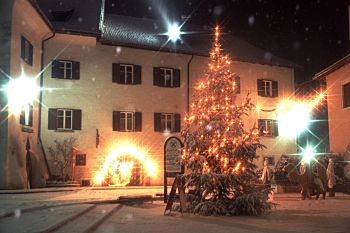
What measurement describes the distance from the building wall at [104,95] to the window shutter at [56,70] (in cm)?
23

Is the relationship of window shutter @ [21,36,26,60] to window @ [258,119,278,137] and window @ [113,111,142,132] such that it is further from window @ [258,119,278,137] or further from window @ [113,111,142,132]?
window @ [258,119,278,137]

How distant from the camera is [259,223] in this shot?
10.8 metres

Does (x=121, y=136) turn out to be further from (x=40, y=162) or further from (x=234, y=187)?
(x=234, y=187)

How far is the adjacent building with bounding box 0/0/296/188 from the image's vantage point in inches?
1008

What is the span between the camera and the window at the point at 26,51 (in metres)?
22.6

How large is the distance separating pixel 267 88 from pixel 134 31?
1052cm

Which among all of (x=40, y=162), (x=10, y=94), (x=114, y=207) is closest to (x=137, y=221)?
(x=114, y=207)

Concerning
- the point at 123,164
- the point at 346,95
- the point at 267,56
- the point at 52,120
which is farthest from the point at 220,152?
the point at 267,56

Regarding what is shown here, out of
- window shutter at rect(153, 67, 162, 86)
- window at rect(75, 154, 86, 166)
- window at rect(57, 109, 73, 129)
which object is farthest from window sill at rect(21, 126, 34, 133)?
window shutter at rect(153, 67, 162, 86)

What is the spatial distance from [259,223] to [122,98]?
18000 millimetres

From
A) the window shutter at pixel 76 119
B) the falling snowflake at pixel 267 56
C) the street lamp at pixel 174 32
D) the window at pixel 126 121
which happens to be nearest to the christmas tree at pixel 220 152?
the window shutter at pixel 76 119

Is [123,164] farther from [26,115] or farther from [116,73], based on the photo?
[26,115]

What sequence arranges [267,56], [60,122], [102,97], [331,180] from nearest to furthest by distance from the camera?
[331,180]
[60,122]
[102,97]
[267,56]

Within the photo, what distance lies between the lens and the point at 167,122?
2875 cm
